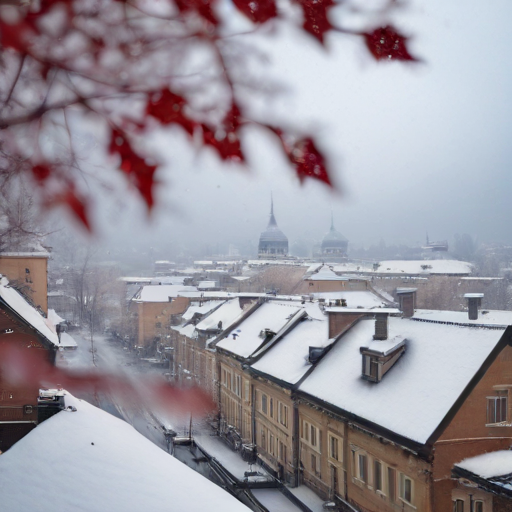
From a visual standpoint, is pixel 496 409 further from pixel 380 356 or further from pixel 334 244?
pixel 334 244

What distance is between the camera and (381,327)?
13492 millimetres

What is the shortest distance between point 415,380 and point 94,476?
24.8 feet

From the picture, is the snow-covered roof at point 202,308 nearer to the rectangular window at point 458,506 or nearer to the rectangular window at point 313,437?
the rectangular window at point 313,437

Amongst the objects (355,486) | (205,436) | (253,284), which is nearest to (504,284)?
(253,284)

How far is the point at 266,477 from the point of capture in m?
15.2

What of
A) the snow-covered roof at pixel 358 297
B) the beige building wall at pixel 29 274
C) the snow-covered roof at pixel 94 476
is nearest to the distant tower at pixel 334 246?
the snow-covered roof at pixel 358 297

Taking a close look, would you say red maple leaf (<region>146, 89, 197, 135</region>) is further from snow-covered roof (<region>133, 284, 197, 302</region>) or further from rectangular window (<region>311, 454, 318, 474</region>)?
snow-covered roof (<region>133, 284, 197, 302</region>)

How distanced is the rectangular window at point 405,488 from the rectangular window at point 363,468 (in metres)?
1.20

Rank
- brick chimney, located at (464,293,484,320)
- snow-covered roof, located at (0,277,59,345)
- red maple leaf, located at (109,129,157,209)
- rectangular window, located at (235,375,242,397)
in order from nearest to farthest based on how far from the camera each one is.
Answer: red maple leaf, located at (109,129,157,209)
snow-covered roof, located at (0,277,59,345)
brick chimney, located at (464,293,484,320)
rectangular window, located at (235,375,242,397)

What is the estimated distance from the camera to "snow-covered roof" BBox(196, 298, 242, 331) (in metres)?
23.7

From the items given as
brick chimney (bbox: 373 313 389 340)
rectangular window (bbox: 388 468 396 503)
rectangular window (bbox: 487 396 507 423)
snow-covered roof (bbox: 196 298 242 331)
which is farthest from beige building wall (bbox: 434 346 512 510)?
snow-covered roof (bbox: 196 298 242 331)

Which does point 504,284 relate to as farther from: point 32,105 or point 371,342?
point 32,105

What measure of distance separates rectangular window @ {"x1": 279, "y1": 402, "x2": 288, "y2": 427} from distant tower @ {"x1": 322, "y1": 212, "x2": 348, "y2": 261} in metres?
47.0

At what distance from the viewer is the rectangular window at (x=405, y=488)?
10148 millimetres
